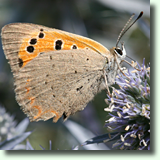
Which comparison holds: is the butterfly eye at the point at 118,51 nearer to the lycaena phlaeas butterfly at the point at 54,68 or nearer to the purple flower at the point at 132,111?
the lycaena phlaeas butterfly at the point at 54,68

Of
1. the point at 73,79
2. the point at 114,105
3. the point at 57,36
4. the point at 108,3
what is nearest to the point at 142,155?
the point at 114,105

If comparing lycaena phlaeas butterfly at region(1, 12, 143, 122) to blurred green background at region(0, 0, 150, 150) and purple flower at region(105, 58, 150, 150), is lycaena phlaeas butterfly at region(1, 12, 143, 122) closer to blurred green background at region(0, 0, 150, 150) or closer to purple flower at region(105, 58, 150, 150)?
purple flower at region(105, 58, 150, 150)

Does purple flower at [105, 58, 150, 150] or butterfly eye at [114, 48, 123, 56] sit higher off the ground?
butterfly eye at [114, 48, 123, 56]

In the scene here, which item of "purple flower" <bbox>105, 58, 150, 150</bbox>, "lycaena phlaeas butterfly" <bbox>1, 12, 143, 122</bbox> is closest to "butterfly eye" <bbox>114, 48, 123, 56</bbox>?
"lycaena phlaeas butterfly" <bbox>1, 12, 143, 122</bbox>

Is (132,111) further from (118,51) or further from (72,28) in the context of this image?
(72,28)

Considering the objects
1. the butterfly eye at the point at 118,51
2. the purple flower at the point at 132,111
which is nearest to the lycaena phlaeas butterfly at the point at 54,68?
the butterfly eye at the point at 118,51

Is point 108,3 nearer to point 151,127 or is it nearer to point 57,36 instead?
point 57,36

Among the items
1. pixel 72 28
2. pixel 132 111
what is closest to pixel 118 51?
pixel 132 111
